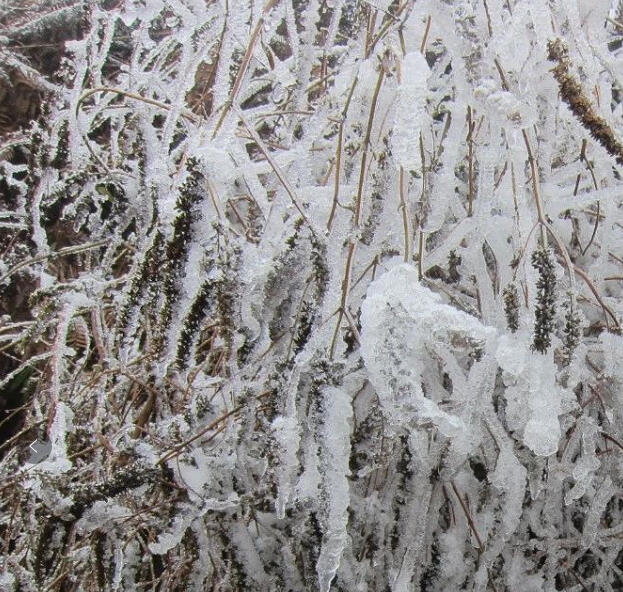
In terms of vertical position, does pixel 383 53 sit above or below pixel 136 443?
above

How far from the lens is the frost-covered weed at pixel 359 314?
0.85 m

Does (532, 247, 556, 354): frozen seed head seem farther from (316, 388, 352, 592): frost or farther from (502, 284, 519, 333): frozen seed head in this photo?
(316, 388, 352, 592): frost

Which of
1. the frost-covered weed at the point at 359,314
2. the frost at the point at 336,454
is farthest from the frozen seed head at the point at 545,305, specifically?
the frost at the point at 336,454

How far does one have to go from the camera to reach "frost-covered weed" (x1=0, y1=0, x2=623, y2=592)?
855 mm

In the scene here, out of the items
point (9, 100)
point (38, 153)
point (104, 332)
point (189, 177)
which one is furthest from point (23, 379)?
point (189, 177)

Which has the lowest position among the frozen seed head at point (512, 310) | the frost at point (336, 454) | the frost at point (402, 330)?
the frost at point (336, 454)

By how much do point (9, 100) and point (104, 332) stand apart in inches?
96.4

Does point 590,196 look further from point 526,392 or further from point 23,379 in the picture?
point 23,379

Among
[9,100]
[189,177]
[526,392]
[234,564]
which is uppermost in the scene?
[9,100]

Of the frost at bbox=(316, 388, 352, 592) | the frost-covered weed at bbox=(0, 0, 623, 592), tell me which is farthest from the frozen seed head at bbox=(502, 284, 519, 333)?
the frost at bbox=(316, 388, 352, 592)

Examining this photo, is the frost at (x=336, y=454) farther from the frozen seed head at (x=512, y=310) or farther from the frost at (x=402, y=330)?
the frozen seed head at (x=512, y=310)

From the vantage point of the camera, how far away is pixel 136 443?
49.6 inches

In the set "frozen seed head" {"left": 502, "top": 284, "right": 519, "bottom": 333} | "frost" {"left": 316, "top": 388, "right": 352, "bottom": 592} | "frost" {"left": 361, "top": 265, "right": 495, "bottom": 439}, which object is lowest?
"frost" {"left": 316, "top": 388, "right": 352, "bottom": 592}

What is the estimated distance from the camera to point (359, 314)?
119 cm
